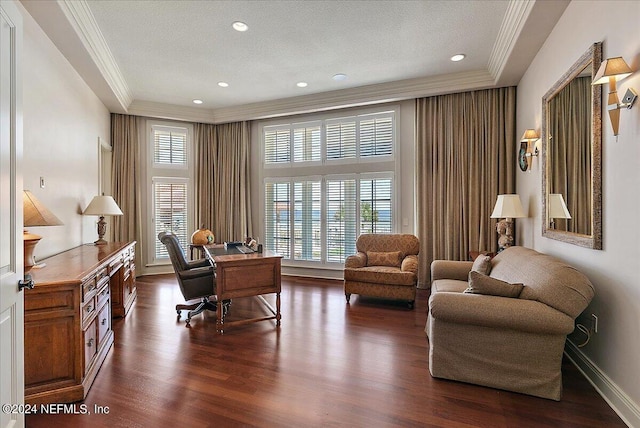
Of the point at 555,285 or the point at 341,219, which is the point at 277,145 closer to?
the point at 341,219

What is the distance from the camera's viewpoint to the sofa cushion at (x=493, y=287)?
2.31 meters

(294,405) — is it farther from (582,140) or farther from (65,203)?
(65,203)

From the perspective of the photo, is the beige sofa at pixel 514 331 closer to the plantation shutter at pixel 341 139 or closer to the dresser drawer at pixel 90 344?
the dresser drawer at pixel 90 344

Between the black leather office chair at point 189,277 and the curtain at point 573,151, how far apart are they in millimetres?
3412

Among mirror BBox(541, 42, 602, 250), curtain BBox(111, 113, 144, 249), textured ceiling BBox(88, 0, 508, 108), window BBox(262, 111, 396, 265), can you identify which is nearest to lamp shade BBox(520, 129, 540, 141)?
mirror BBox(541, 42, 602, 250)

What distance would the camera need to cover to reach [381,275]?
13.8ft

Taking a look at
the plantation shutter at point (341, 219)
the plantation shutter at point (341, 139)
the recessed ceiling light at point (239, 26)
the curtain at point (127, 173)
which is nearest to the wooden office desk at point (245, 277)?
the plantation shutter at point (341, 219)

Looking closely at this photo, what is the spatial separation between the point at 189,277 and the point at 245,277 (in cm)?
73

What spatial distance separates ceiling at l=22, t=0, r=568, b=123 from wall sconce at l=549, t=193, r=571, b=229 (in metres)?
1.62

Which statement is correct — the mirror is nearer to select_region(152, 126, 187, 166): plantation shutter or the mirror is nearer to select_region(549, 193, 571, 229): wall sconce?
select_region(549, 193, 571, 229): wall sconce

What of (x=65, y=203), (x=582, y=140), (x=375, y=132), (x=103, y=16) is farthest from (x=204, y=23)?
(x=582, y=140)

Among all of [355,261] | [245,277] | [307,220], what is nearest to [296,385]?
[245,277]

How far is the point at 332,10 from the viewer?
3.13 metres

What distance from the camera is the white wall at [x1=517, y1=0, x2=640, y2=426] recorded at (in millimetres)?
1907
